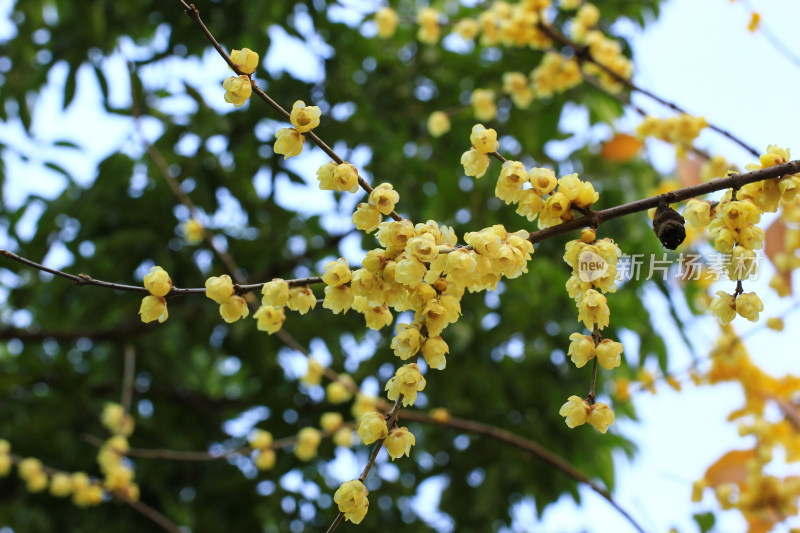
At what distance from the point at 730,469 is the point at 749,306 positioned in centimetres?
133

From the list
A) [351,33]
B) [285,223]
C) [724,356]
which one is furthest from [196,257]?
[724,356]

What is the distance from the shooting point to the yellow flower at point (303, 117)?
0.80m

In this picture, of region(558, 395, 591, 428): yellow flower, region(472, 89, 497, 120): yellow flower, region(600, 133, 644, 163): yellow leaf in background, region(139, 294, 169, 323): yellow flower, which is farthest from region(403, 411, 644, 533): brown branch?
region(600, 133, 644, 163): yellow leaf in background

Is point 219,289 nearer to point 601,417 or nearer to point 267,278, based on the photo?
point 601,417

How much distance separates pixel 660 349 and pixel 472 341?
610 millimetres

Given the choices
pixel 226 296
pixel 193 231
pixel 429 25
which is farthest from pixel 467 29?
pixel 226 296

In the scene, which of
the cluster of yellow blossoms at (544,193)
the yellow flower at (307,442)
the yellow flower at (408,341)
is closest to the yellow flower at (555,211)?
the cluster of yellow blossoms at (544,193)

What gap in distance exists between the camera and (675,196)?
0.77 metres

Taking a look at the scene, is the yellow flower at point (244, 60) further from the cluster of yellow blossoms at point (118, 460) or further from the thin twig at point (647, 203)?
the cluster of yellow blossoms at point (118, 460)

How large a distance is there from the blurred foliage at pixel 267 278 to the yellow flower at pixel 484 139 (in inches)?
43.9

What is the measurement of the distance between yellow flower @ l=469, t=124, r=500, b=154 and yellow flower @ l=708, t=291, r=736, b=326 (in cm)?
35

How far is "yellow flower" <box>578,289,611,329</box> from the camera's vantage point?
0.78m

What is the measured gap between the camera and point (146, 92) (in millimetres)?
2441

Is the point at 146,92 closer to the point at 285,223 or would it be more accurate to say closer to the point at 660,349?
the point at 285,223
